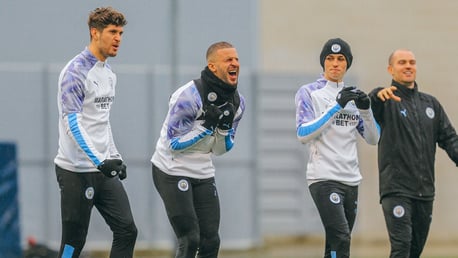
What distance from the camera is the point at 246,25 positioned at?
2320 cm

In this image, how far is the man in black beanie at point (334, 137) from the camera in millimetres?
11195

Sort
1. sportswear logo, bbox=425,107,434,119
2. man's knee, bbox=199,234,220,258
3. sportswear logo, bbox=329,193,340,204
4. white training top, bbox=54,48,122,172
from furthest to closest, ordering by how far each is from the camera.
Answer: sportswear logo, bbox=425,107,434,119 < sportswear logo, bbox=329,193,340,204 < man's knee, bbox=199,234,220,258 < white training top, bbox=54,48,122,172

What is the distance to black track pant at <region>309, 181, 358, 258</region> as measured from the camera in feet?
36.7

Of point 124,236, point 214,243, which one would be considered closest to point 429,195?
point 214,243

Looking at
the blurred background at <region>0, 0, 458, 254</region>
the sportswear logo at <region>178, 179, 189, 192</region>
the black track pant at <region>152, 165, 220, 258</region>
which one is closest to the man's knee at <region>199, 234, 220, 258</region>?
the black track pant at <region>152, 165, 220, 258</region>

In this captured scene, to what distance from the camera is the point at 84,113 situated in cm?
1052

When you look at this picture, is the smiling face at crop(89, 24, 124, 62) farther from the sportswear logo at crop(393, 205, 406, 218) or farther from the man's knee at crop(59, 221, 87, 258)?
the sportswear logo at crop(393, 205, 406, 218)

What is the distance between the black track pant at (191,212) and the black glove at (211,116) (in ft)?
1.72

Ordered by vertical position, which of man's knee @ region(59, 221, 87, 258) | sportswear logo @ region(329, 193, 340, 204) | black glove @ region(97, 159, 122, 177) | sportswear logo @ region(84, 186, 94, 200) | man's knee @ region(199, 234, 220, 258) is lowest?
man's knee @ region(199, 234, 220, 258)

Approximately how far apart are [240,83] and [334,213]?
1161cm

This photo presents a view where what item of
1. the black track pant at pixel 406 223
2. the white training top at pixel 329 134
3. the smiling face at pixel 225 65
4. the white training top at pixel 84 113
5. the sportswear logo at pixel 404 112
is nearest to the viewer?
the white training top at pixel 84 113

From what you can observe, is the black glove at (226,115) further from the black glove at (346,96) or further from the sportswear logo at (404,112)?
the sportswear logo at (404,112)

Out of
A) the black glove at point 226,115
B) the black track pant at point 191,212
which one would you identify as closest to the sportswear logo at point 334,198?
the black track pant at point 191,212

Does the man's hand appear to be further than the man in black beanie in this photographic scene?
Yes
